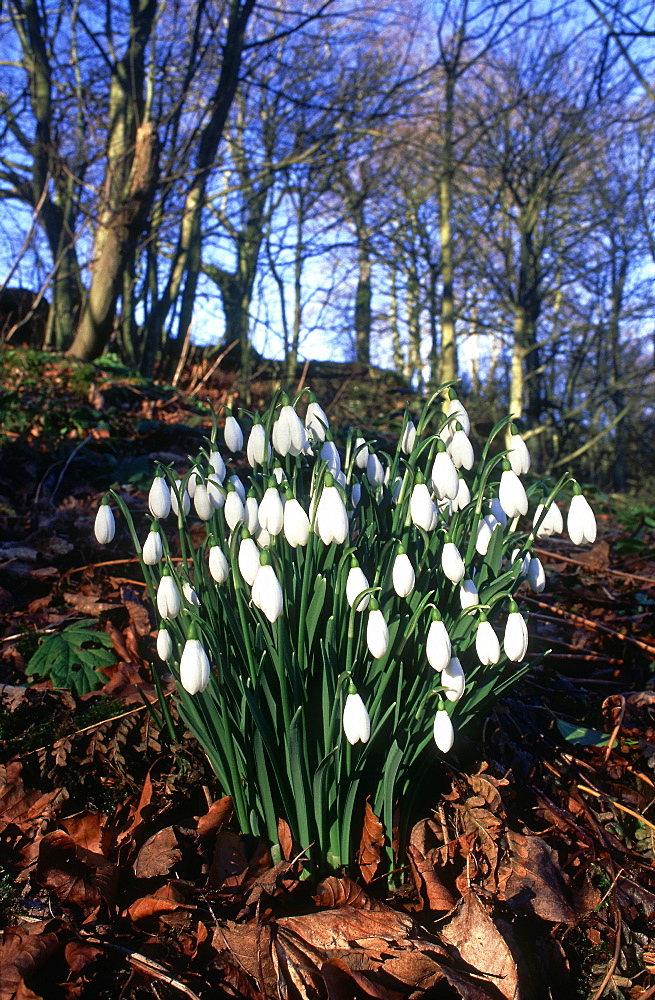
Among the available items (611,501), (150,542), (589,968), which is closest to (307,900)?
(589,968)

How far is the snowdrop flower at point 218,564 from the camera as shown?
1.60m

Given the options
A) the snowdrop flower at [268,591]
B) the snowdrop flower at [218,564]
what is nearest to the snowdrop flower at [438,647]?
the snowdrop flower at [268,591]

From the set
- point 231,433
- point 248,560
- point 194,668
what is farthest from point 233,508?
point 194,668

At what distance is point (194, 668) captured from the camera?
136 centimetres

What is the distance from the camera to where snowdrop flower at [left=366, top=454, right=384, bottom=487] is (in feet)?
6.01

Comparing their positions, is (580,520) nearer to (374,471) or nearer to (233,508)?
(374,471)

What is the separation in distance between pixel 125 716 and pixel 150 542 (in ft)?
2.01

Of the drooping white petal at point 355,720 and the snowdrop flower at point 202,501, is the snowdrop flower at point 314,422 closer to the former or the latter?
the snowdrop flower at point 202,501

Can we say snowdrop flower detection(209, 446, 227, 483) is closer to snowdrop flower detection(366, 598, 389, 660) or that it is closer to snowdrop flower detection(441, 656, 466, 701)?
snowdrop flower detection(366, 598, 389, 660)

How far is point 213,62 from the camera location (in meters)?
9.48

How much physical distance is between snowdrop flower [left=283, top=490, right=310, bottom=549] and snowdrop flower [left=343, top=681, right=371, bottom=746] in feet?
1.11

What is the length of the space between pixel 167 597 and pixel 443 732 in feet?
2.22

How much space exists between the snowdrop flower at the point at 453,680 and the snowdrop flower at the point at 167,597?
2.06 ft

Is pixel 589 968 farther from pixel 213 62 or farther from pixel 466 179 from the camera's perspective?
pixel 213 62
